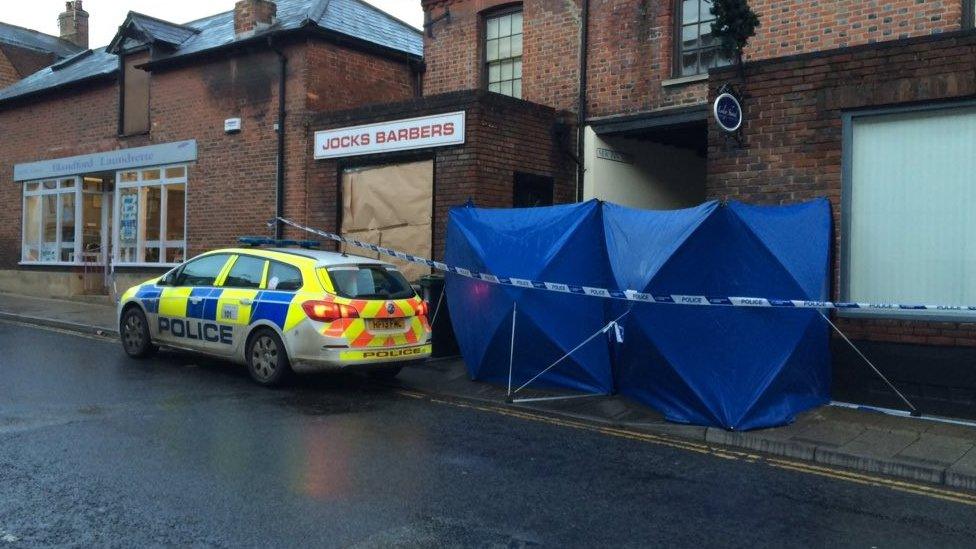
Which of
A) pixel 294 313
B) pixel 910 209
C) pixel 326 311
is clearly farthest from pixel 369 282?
pixel 910 209

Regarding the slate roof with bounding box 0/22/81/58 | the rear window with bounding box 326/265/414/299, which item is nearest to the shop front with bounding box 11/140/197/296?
the rear window with bounding box 326/265/414/299

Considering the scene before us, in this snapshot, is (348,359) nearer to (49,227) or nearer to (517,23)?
(517,23)

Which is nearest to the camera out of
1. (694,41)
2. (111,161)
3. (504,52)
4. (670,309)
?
(670,309)

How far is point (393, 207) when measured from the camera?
13766 millimetres

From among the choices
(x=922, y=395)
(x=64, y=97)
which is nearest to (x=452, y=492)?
(x=922, y=395)

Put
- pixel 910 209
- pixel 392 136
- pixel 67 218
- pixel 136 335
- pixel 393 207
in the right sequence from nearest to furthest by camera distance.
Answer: pixel 910 209, pixel 136 335, pixel 392 136, pixel 393 207, pixel 67 218

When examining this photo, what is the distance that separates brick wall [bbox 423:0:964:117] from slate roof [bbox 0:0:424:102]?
176 cm

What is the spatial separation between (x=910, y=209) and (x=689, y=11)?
576cm

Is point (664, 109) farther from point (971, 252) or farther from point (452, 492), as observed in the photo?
point (452, 492)

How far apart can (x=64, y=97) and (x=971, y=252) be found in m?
19.7

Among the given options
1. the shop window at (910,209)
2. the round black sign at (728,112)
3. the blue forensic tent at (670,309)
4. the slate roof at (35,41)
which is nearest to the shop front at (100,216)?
the blue forensic tent at (670,309)

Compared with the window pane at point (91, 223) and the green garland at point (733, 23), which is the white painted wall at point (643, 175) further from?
the window pane at point (91, 223)

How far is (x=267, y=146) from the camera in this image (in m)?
15.8

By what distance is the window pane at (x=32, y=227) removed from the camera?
69.1ft
